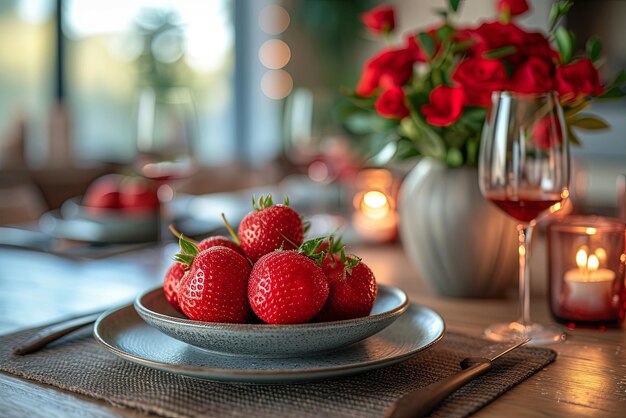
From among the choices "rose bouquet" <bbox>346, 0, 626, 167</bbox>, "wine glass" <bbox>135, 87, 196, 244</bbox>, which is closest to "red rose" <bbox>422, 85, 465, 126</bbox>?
"rose bouquet" <bbox>346, 0, 626, 167</bbox>

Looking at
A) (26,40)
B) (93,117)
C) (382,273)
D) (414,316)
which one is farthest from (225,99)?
(414,316)

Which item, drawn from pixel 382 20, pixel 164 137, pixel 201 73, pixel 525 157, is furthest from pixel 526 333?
pixel 201 73

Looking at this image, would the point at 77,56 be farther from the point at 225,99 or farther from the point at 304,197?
the point at 304,197

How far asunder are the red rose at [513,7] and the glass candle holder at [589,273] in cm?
32

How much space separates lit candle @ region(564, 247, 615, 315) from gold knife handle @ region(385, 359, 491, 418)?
1.04 feet

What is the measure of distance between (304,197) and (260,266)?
1.50m

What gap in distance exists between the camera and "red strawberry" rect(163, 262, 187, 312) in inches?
28.7

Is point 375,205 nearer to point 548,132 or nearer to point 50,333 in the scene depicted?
point 548,132

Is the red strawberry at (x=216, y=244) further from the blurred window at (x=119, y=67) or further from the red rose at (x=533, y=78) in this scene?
the blurred window at (x=119, y=67)

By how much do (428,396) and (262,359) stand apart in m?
0.17

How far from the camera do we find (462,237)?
1067 mm

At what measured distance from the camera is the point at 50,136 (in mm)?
3955

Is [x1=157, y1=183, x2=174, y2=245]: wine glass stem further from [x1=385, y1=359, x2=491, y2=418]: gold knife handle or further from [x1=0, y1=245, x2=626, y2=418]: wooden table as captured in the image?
[x1=385, y1=359, x2=491, y2=418]: gold knife handle

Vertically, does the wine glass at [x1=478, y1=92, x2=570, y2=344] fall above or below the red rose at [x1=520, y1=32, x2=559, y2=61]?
below
